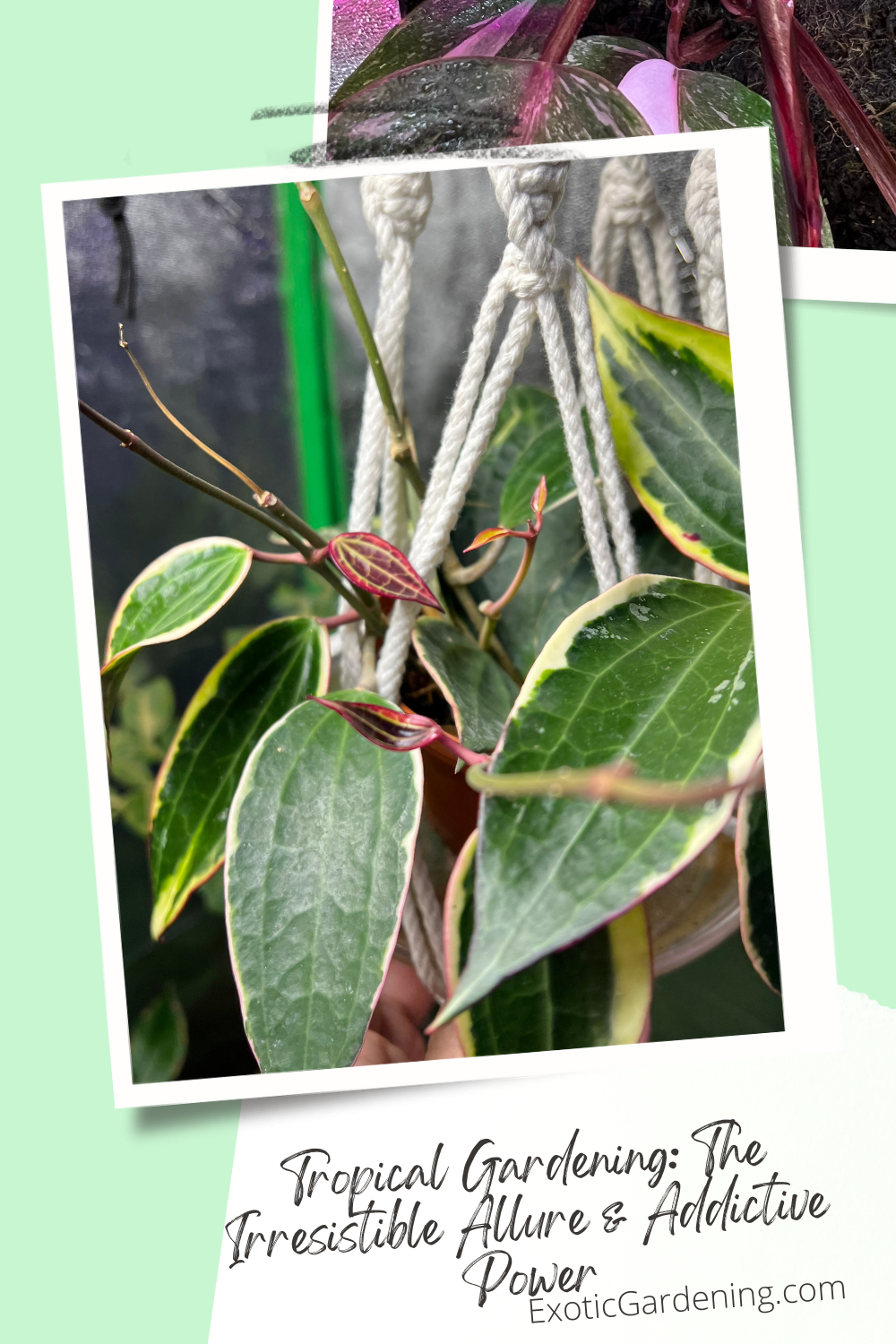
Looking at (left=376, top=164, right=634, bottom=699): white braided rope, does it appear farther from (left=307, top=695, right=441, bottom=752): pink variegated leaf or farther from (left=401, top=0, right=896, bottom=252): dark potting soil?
(left=401, top=0, right=896, bottom=252): dark potting soil

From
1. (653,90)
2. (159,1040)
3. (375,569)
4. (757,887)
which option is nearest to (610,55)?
(653,90)

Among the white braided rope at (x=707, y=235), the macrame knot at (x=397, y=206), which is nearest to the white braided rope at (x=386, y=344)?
the macrame knot at (x=397, y=206)

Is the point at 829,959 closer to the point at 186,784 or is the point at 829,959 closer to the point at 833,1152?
the point at 833,1152

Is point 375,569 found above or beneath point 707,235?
beneath

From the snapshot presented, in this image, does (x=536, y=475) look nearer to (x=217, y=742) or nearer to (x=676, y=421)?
(x=676, y=421)

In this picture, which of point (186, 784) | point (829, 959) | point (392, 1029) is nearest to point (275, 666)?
point (186, 784)

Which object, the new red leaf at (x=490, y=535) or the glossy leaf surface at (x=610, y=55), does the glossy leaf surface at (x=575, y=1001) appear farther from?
the glossy leaf surface at (x=610, y=55)

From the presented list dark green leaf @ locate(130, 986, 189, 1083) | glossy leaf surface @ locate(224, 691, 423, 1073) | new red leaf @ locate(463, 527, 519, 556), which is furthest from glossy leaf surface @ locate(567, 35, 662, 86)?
dark green leaf @ locate(130, 986, 189, 1083)
